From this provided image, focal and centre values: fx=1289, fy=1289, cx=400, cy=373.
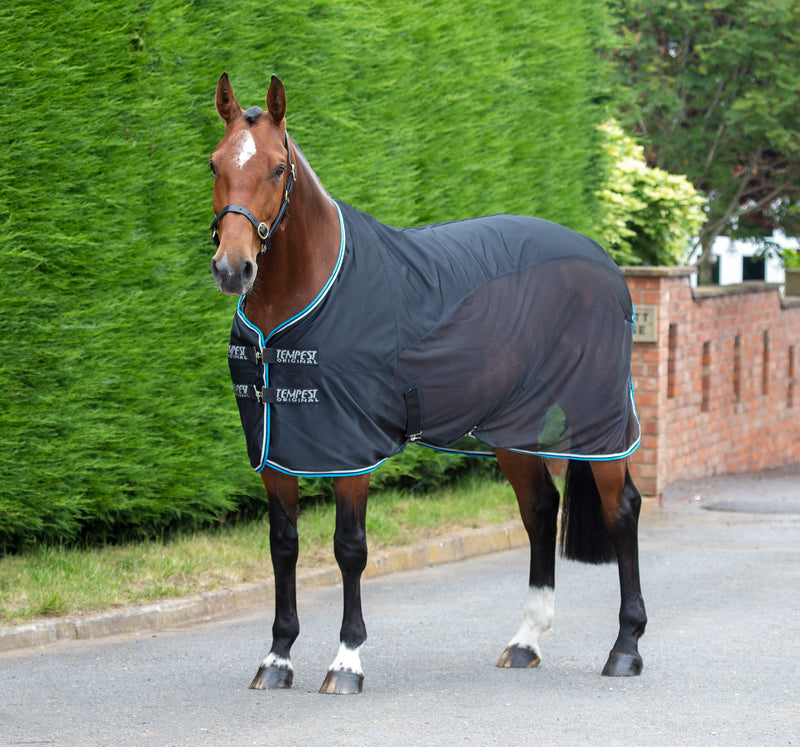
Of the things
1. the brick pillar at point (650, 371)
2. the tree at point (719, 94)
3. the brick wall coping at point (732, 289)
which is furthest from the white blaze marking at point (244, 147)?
the tree at point (719, 94)

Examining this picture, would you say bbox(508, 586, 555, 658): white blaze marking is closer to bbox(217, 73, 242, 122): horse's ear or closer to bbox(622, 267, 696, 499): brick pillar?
bbox(217, 73, 242, 122): horse's ear

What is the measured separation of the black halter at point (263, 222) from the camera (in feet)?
15.3

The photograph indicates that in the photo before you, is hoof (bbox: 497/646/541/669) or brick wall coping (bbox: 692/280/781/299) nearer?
hoof (bbox: 497/646/541/669)

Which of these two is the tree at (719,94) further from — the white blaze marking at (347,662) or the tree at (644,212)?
the white blaze marking at (347,662)

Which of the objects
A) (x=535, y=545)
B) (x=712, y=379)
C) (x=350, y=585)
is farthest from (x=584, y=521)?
(x=712, y=379)

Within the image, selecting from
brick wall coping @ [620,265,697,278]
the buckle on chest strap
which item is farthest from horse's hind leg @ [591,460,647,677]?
brick wall coping @ [620,265,697,278]

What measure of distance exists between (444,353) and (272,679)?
4.96 ft

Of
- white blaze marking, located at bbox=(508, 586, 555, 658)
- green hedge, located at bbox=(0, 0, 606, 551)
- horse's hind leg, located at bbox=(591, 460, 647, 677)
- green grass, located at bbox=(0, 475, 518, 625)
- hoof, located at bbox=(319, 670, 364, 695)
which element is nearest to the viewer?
hoof, located at bbox=(319, 670, 364, 695)

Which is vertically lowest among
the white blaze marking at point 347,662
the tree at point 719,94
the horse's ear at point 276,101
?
the white blaze marking at point 347,662

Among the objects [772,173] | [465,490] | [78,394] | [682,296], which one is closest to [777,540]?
[465,490]

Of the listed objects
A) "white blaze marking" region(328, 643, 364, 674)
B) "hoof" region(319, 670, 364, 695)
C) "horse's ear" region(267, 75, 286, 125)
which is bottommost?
"hoof" region(319, 670, 364, 695)

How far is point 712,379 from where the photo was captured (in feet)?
44.5

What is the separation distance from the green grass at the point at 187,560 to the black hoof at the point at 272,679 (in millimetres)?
1504

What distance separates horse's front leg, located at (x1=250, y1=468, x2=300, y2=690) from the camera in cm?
528
